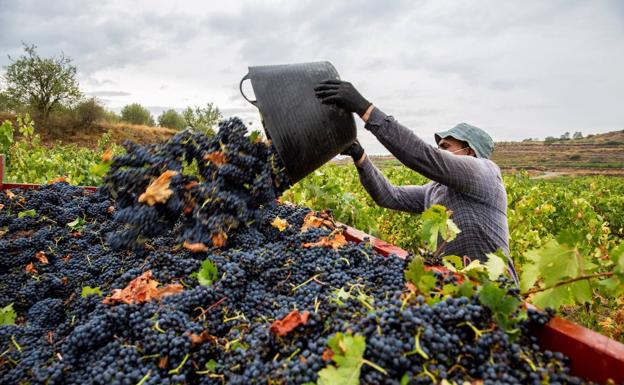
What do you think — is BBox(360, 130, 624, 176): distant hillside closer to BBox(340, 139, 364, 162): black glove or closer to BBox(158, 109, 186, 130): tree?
BBox(158, 109, 186, 130): tree

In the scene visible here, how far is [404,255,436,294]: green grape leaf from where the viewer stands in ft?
4.58

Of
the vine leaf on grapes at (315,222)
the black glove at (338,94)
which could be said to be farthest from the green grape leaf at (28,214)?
the black glove at (338,94)

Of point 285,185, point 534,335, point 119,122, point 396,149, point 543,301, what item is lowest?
point 534,335

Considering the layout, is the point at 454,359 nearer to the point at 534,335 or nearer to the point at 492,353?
the point at 492,353

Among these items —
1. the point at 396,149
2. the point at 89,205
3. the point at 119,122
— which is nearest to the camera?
the point at 396,149

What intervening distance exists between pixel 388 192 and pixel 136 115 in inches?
2355

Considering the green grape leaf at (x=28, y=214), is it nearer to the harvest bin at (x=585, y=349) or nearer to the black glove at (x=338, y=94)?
the black glove at (x=338, y=94)

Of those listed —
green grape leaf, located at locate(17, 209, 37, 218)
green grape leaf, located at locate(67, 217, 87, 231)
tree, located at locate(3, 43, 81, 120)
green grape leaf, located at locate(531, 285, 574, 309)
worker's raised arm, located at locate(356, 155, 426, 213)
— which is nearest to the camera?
green grape leaf, located at locate(531, 285, 574, 309)

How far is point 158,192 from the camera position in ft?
6.80

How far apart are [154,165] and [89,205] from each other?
4.69 feet

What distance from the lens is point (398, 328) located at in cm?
121

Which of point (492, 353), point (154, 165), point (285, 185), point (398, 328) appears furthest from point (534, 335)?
point (154, 165)

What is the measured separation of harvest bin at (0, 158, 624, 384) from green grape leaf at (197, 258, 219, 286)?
1.31m

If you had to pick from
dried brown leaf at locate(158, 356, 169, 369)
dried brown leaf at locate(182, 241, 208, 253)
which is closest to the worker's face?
dried brown leaf at locate(182, 241, 208, 253)
